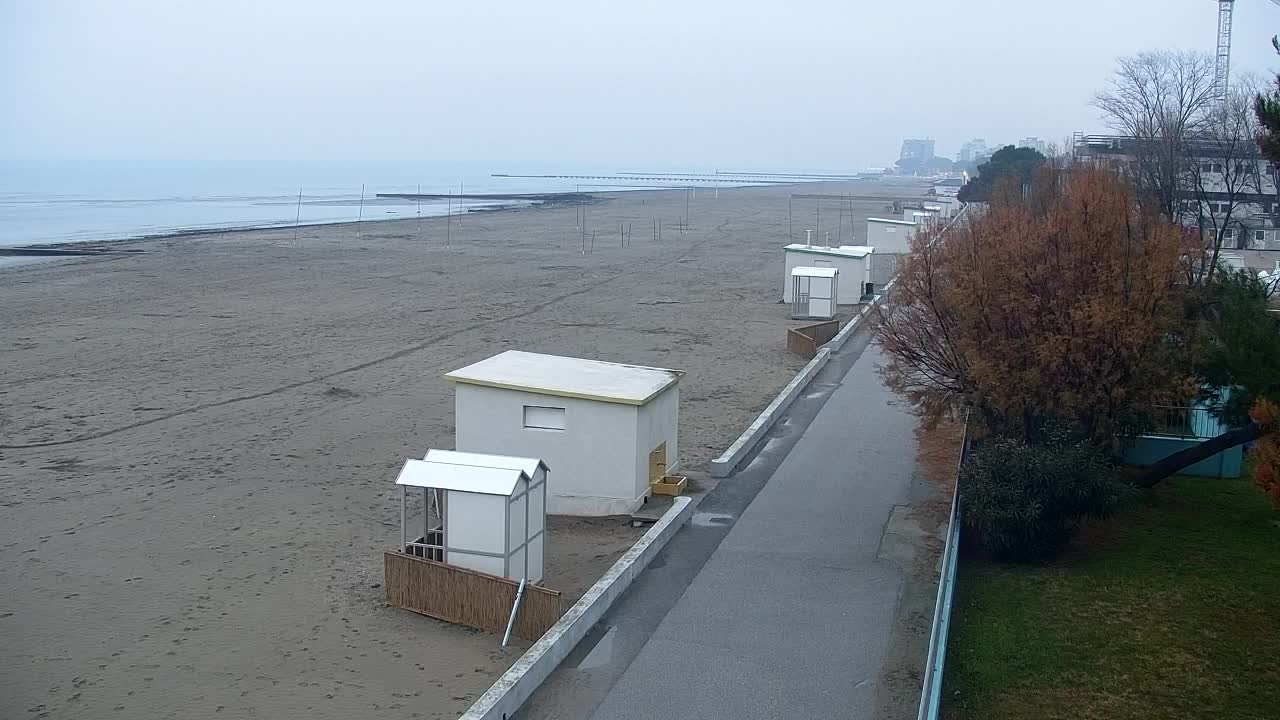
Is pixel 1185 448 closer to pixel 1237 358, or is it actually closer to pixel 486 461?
pixel 1237 358

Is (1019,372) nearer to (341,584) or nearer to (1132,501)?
(1132,501)

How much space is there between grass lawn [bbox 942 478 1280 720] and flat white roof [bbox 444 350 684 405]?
15.2 ft

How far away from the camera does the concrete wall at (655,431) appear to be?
15.0m

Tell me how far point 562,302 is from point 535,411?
22505mm

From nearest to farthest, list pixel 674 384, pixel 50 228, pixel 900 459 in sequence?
1. pixel 674 384
2. pixel 900 459
3. pixel 50 228

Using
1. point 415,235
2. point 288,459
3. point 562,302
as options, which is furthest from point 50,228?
point 288,459

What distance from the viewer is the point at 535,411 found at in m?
15.3

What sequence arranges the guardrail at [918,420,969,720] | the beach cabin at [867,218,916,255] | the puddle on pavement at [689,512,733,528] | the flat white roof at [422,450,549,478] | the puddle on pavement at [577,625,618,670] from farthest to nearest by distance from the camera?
the beach cabin at [867,218,916,255], the puddle on pavement at [689,512,733,528], the flat white roof at [422,450,549,478], the puddle on pavement at [577,625,618,670], the guardrail at [918,420,969,720]

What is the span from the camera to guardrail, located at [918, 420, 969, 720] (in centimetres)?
882

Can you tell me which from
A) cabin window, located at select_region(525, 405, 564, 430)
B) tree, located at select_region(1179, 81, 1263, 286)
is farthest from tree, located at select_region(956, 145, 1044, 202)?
cabin window, located at select_region(525, 405, 564, 430)

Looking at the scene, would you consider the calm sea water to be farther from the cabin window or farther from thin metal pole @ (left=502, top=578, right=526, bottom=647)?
thin metal pole @ (left=502, top=578, right=526, bottom=647)

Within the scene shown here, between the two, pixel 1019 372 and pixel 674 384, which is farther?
pixel 674 384

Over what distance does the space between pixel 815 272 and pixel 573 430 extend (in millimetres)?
19581

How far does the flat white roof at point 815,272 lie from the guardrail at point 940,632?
19.8 meters
